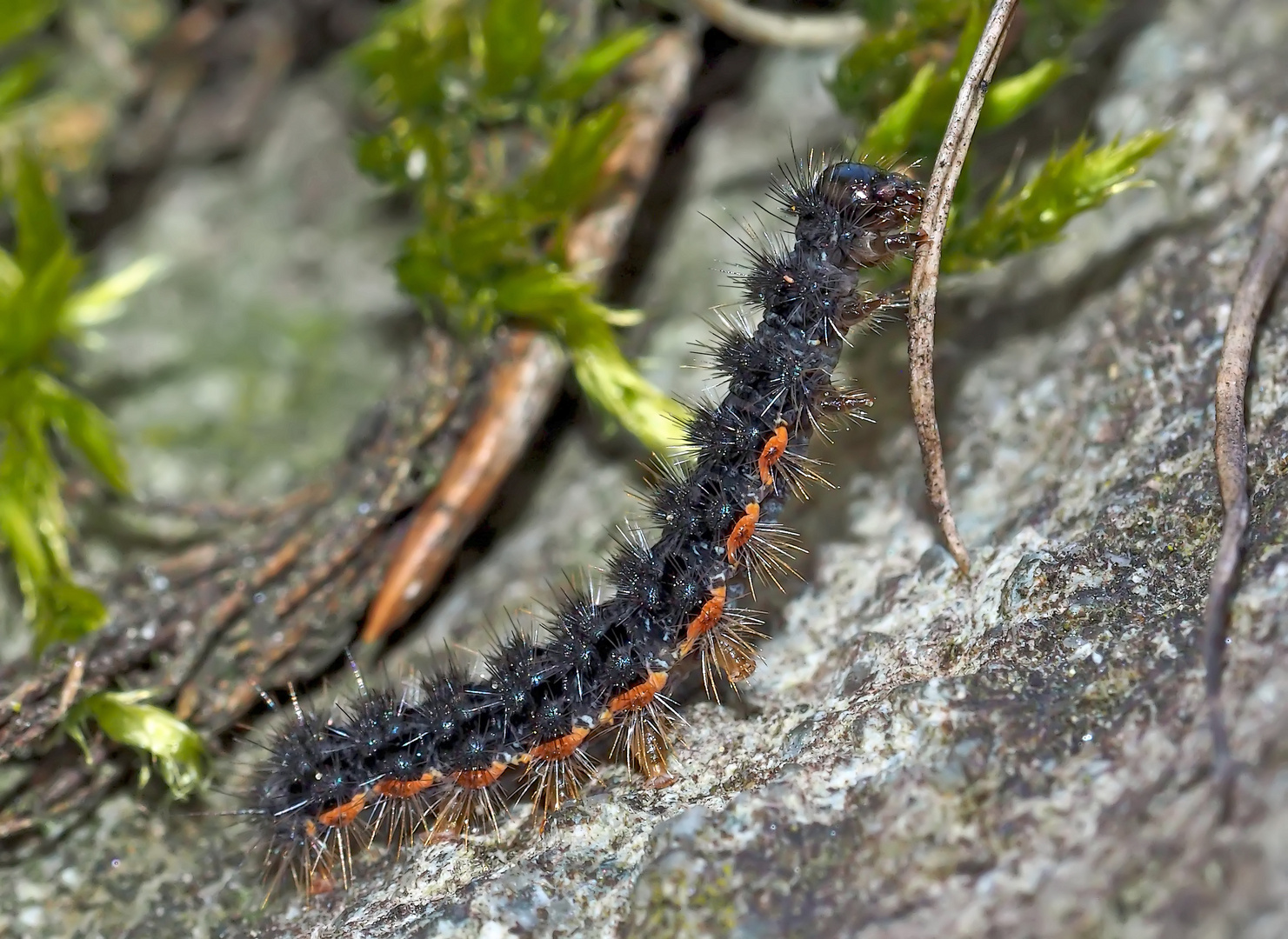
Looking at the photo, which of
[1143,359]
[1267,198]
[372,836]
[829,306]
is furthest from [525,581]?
[1267,198]

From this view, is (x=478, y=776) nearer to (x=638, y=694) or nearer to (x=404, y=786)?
(x=404, y=786)

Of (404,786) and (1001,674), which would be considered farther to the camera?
(404,786)

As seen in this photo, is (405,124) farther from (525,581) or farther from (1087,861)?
(1087,861)

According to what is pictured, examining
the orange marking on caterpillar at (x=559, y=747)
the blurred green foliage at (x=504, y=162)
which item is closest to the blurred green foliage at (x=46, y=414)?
the orange marking on caterpillar at (x=559, y=747)

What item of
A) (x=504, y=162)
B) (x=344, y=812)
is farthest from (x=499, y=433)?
(x=344, y=812)

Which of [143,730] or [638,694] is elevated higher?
[143,730]
